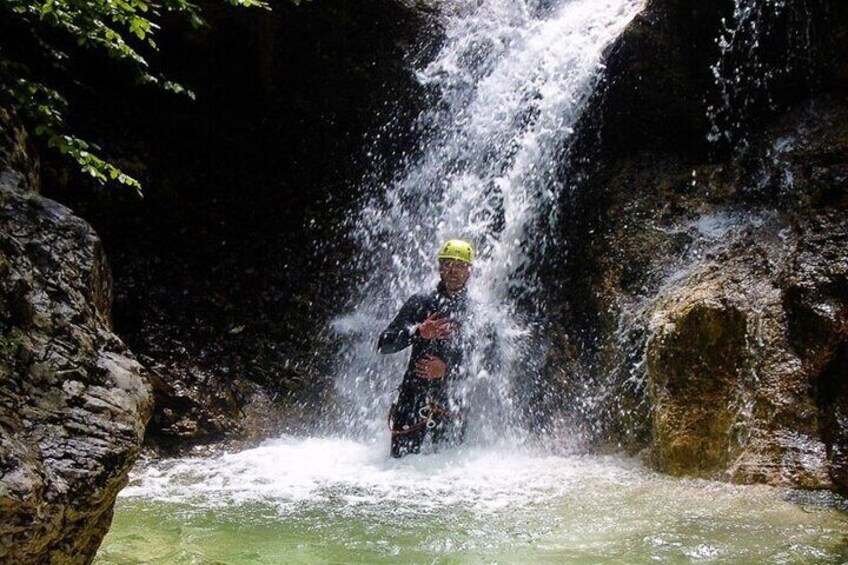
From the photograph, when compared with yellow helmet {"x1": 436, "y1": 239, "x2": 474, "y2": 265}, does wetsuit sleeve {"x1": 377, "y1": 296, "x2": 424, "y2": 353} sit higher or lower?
lower

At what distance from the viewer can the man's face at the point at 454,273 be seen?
17.6ft

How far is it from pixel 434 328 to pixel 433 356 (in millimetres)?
237

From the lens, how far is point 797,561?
2.73m

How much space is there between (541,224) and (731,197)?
1849 millimetres

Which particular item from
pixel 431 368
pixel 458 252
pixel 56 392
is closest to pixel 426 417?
pixel 431 368

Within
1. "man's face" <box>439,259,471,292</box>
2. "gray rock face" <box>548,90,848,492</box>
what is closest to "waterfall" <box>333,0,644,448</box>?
"man's face" <box>439,259,471,292</box>

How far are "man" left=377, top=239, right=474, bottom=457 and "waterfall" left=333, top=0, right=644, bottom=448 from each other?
18.5 inches

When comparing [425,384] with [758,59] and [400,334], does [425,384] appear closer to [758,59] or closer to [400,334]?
[400,334]

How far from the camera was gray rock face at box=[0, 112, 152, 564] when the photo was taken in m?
1.87

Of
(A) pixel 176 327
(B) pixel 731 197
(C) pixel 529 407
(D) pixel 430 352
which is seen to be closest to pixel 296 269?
(A) pixel 176 327

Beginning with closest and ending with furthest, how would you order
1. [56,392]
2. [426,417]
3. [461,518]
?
[56,392] < [461,518] < [426,417]

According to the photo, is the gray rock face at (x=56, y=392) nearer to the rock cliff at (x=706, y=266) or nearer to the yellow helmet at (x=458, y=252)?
the yellow helmet at (x=458, y=252)

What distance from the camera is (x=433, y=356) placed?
17.1 feet

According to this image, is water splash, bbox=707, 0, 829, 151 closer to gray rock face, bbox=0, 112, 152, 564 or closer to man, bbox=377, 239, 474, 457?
man, bbox=377, 239, 474, 457
